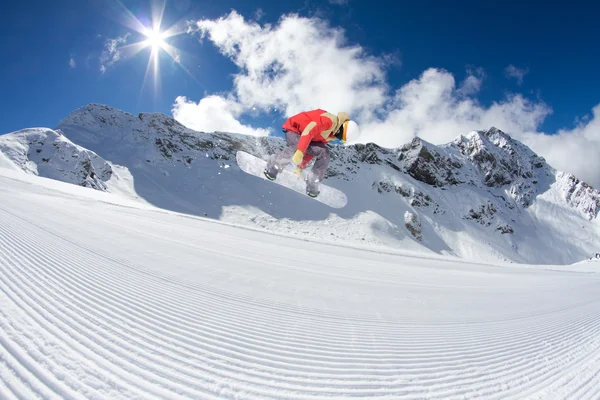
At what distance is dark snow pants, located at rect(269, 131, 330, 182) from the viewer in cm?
618

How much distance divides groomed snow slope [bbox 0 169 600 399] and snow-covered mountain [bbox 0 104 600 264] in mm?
13102

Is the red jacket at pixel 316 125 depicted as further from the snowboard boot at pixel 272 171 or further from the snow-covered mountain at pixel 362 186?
the snow-covered mountain at pixel 362 186

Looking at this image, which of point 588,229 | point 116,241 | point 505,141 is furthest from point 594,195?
point 116,241

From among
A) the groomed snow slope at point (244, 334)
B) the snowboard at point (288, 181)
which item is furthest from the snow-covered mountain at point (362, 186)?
the groomed snow slope at point (244, 334)

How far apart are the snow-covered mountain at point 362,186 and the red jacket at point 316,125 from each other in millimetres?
11000

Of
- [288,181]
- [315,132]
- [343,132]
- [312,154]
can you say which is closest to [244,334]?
[315,132]

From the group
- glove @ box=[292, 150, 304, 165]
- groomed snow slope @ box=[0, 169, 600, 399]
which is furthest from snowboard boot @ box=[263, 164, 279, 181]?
groomed snow slope @ box=[0, 169, 600, 399]

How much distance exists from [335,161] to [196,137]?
2300cm

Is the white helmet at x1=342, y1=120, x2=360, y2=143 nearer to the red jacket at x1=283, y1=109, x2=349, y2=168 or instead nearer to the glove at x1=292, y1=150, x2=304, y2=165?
the red jacket at x1=283, y1=109, x2=349, y2=168

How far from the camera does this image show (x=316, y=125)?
5.38 meters

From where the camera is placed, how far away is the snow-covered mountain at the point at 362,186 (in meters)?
27.2

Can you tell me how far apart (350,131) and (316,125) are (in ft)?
2.41

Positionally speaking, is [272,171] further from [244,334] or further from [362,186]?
[362,186]

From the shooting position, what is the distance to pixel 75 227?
4.61m
